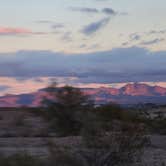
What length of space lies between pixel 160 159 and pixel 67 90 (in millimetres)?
21313

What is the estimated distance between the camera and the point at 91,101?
52094 millimetres

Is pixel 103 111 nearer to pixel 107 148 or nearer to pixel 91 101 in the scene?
pixel 91 101

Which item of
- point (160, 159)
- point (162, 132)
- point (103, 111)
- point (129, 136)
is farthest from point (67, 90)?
point (129, 136)

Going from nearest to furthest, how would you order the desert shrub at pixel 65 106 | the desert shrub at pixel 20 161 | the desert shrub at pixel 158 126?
the desert shrub at pixel 20 161 → the desert shrub at pixel 65 106 → the desert shrub at pixel 158 126

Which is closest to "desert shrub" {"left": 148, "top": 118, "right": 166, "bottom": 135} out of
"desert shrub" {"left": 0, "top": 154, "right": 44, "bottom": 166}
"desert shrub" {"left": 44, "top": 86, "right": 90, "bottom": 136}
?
"desert shrub" {"left": 44, "top": 86, "right": 90, "bottom": 136}

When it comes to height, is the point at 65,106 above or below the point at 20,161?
above

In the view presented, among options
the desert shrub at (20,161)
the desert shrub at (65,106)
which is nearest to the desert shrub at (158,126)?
the desert shrub at (65,106)

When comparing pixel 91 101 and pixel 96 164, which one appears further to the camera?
pixel 91 101

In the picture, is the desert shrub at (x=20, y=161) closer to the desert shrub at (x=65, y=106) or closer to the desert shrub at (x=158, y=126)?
the desert shrub at (x=65, y=106)

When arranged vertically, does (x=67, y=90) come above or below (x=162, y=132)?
above

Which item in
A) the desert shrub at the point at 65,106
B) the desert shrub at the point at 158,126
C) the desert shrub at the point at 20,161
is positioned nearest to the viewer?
the desert shrub at the point at 20,161

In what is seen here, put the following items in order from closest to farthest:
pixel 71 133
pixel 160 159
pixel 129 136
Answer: pixel 129 136 → pixel 160 159 → pixel 71 133

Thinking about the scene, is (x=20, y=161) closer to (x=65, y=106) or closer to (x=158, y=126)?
(x=65, y=106)

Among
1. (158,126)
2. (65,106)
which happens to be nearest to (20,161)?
(65,106)
